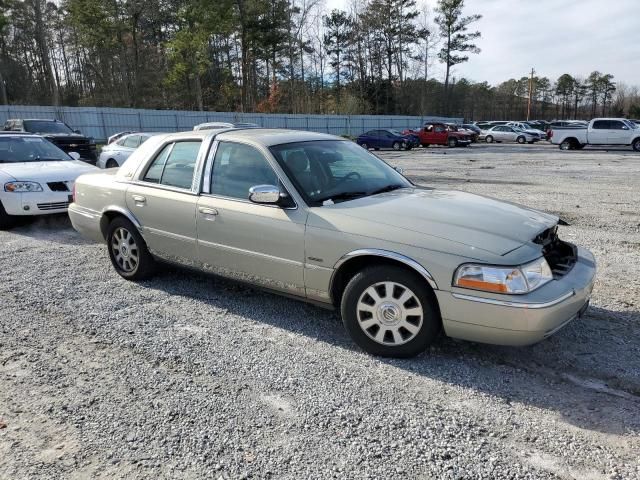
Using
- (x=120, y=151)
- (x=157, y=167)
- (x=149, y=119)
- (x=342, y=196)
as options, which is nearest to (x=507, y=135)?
(x=149, y=119)

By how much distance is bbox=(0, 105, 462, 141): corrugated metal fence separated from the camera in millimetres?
29797

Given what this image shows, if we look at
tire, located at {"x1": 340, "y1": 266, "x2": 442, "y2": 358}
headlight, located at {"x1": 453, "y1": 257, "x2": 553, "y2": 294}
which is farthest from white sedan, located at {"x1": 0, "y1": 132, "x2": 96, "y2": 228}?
headlight, located at {"x1": 453, "y1": 257, "x2": 553, "y2": 294}

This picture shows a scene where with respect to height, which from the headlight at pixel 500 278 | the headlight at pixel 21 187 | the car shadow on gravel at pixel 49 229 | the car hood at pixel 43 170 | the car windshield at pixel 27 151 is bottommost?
the car shadow on gravel at pixel 49 229

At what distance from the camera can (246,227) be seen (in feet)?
13.4

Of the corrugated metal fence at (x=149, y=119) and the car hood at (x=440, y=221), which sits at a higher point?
the corrugated metal fence at (x=149, y=119)

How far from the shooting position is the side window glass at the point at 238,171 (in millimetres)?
4148

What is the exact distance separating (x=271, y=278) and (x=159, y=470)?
1.83 m

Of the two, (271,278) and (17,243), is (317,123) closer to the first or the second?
(17,243)

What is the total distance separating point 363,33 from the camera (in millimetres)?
57406

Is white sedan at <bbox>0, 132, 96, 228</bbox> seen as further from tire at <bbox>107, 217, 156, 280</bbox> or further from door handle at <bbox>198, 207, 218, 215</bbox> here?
door handle at <bbox>198, 207, 218, 215</bbox>

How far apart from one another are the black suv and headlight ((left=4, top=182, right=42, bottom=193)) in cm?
922

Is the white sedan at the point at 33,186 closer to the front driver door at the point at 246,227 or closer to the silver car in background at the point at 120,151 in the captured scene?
the front driver door at the point at 246,227

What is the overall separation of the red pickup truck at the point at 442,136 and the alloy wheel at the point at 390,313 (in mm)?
32587

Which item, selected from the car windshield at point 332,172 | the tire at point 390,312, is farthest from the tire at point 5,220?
the tire at point 390,312
